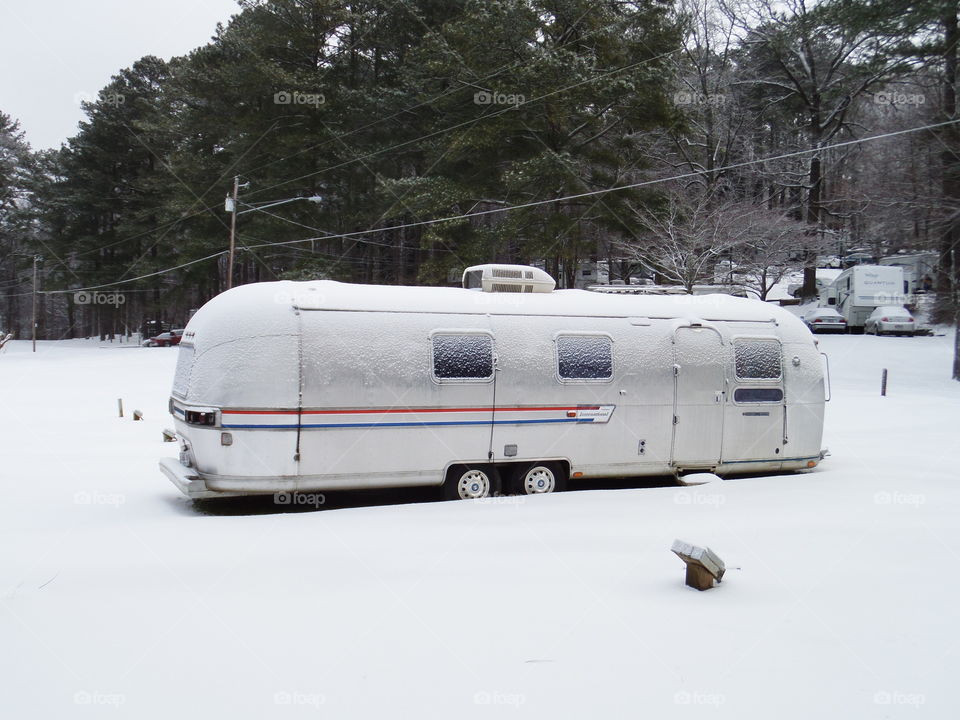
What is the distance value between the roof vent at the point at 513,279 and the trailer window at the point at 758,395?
2882 millimetres

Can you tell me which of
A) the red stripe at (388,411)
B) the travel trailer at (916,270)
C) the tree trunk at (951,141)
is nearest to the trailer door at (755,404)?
the red stripe at (388,411)

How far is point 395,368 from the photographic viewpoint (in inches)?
318

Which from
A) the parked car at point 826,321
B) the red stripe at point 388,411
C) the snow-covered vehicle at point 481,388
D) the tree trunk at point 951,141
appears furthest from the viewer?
the parked car at point 826,321

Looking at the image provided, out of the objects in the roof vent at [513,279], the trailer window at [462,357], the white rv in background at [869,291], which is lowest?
the trailer window at [462,357]

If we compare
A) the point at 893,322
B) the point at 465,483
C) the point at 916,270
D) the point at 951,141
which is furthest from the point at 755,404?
the point at 916,270

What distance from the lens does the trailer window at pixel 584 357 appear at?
28.8 feet

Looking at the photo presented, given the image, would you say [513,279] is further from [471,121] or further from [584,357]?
[471,121]

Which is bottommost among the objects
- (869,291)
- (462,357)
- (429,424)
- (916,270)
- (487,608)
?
(487,608)

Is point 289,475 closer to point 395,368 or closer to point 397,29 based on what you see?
point 395,368

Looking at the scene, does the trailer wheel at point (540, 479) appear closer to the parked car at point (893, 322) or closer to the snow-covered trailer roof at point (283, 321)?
the snow-covered trailer roof at point (283, 321)

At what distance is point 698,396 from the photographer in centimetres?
938

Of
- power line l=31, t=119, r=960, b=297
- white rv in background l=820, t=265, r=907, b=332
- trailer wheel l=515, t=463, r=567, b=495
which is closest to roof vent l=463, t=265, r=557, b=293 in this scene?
trailer wheel l=515, t=463, r=567, b=495

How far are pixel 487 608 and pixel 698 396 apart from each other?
5.74m

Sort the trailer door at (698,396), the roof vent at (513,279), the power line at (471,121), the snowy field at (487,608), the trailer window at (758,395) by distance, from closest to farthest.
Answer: the snowy field at (487,608)
the trailer door at (698,396)
the roof vent at (513,279)
the trailer window at (758,395)
the power line at (471,121)
